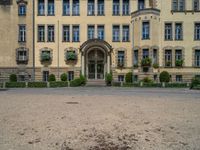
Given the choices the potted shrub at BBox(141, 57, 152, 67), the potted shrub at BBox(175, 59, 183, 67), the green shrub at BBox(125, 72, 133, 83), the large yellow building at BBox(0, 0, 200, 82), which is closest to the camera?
the potted shrub at BBox(141, 57, 152, 67)

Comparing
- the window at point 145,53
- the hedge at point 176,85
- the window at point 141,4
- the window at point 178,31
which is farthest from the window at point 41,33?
the window at point 178,31

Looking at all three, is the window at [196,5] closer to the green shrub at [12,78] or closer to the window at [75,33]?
the window at [75,33]

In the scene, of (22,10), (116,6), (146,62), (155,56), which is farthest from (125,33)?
(22,10)

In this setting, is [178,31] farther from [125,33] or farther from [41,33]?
[41,33]

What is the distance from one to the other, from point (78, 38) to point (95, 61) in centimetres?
426

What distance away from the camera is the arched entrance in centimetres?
3559

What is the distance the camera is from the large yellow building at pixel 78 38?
35.0 meters

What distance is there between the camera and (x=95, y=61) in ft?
120

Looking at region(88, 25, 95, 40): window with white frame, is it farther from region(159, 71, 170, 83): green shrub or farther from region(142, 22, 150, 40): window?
region(159, 71, 170, 83): green shrub

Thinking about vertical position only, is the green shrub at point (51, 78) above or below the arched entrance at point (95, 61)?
below

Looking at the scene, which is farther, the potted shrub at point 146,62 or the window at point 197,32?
the window at point 197,32

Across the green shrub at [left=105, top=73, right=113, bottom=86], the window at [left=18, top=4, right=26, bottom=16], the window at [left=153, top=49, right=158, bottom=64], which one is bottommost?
the green shrub at [left=105, top=73, right=113, bottom=86]

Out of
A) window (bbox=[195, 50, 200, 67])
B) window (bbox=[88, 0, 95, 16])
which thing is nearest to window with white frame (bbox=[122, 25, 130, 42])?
window (bbox=[88, 0, 95, 16])

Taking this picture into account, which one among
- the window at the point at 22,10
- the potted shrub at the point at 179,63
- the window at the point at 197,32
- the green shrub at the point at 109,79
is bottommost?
the green shrub at the point at 109,79
